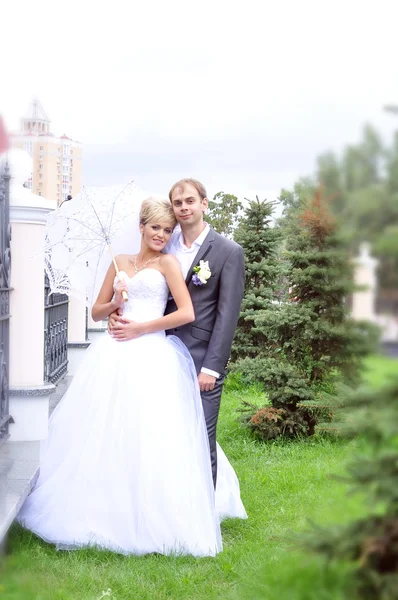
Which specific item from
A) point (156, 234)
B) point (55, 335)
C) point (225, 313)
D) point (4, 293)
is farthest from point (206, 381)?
point (55, 335)

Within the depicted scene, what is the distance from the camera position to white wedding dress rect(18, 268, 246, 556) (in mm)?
4426

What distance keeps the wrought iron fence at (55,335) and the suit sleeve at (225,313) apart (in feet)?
9.36

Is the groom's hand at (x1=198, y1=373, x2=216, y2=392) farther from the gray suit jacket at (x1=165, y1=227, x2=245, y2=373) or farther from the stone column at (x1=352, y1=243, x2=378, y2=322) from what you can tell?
the stone column at (x1=352, y1=243, x2=378, y2=322)

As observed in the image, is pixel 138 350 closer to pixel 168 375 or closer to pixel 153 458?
pixel 168 375

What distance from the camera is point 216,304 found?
4852 millimetres

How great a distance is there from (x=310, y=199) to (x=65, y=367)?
7.75 metres

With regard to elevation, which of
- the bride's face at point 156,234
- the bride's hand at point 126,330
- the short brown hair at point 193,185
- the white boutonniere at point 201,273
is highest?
the short brown hair at point 193,185

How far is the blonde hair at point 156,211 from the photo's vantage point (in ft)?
15.1

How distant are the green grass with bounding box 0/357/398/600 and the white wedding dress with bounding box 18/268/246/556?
0.13m

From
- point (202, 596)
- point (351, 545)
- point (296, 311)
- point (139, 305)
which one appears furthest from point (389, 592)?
point (296, 311)

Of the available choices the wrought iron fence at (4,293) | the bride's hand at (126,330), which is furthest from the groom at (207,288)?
the wrought iron fence at (4,293)

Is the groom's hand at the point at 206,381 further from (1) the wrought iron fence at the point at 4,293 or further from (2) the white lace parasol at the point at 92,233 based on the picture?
(1) the wrought iron fence at the point at 4,293

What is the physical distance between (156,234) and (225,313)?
646 mm

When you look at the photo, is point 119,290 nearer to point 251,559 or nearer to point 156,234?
point 156,234
